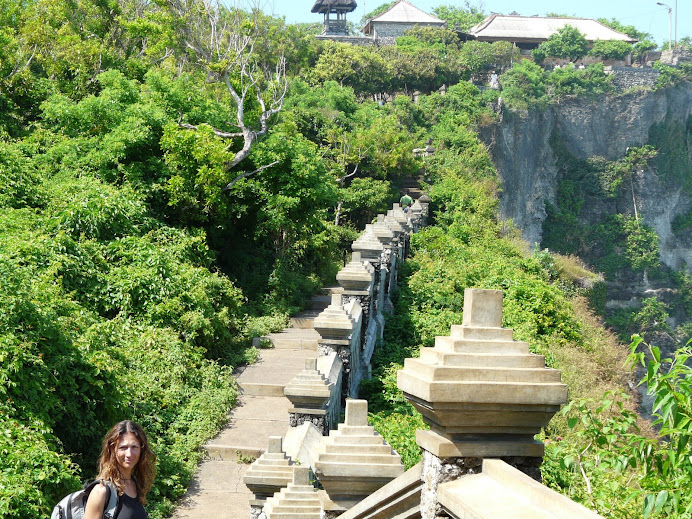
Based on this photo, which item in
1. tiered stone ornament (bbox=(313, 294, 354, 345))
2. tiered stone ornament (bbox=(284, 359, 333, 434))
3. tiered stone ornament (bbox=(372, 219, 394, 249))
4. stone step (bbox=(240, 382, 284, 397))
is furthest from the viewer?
tiered stone ornament (bbox=(372, 219, 394, 249))

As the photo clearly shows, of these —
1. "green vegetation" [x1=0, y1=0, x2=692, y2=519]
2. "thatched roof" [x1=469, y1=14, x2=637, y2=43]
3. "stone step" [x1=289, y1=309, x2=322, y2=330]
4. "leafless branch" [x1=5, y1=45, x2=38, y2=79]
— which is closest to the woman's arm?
"green vegetation" [x1=0, y1=0, x2=692, y2=519]

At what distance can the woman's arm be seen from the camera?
3.58m

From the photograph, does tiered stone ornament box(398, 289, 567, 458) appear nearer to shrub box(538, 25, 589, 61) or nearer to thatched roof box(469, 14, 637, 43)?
thatched roof box(469, 14, 637, 43)

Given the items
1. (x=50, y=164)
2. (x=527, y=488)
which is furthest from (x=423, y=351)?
(x=50, y=164)

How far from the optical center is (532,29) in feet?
208

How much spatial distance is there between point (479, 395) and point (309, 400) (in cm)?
521

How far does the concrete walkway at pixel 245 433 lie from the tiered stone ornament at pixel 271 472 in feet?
9.04

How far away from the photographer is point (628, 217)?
56719mm

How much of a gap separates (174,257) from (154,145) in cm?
370

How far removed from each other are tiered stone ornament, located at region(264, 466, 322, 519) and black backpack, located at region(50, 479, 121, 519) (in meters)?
1.80

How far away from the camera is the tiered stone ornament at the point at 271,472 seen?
6203 mm

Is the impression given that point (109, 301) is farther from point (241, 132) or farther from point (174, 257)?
point (241, 132)

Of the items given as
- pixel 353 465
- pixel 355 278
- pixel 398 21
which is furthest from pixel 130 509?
pixel 398 21

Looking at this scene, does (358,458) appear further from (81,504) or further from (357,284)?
(357,284)
